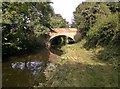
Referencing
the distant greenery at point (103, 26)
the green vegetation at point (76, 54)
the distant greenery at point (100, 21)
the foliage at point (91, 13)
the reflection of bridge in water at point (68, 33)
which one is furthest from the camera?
the reflection of bridge in water at point (68, 33)

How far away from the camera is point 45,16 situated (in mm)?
28078

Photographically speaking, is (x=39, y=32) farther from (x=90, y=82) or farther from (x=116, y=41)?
(x=90, y=82)

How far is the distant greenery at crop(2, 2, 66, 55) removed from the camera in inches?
752

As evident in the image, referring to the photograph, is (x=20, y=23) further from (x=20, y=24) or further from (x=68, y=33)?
(x=68, y=33)

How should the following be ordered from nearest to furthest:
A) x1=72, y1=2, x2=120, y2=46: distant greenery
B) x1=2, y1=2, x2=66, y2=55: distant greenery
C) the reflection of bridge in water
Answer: x1=2, y1=2, x2=66, y2=55: distant greenery
x1=72, y1=2, x2=120, y2=46: distant greenery
the reflection of bridge in water

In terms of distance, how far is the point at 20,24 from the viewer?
20.7 metres

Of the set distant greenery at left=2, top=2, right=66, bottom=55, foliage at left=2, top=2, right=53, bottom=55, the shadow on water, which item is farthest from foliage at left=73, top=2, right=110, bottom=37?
the shadow on water

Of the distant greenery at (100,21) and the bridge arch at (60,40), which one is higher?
the distant greenery at (100,21)

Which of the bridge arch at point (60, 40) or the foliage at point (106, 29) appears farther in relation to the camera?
the bridge arch at point (60, 40)

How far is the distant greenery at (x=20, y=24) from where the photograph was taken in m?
19.1

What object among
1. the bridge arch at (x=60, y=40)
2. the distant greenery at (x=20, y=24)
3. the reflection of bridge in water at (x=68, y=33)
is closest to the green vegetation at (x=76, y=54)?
the distant greenery at (x=20, y=24)

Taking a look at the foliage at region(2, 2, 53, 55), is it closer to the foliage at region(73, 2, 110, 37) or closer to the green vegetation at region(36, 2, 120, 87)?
the green vegetation at region(36, 2, 120, 87)

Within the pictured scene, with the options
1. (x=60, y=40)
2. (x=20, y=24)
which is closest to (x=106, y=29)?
(x=20, y=24)

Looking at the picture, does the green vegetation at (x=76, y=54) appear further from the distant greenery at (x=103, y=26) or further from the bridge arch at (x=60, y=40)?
the bridge arch at (x=60, y=40)
